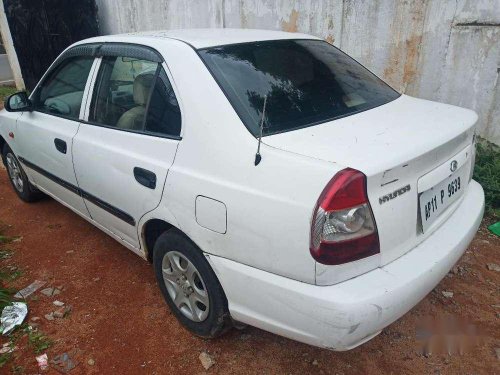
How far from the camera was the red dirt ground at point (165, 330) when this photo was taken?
2203 millimetres

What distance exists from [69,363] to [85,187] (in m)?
1.17

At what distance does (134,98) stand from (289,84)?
986 millimetres

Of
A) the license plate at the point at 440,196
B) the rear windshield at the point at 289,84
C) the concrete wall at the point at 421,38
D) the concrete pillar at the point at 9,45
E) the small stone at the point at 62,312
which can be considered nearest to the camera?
the license plate at the point at 440,196

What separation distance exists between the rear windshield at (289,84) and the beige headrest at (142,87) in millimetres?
389

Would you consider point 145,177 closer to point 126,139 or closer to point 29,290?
point 126,139

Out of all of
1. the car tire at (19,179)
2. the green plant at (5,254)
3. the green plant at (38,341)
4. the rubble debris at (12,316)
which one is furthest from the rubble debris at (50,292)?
the car tire at (19,179)

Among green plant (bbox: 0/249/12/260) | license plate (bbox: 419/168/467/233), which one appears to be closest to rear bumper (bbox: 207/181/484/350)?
license plate (bbox: 419/168/467/233)

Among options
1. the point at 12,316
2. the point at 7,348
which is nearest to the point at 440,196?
the point at 7,348

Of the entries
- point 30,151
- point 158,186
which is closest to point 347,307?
point 158,186

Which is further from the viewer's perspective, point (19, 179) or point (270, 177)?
point (19, 179)

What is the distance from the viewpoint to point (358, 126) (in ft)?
6.49

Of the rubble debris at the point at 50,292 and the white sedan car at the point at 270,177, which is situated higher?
the white sedan car at the point at 270,177

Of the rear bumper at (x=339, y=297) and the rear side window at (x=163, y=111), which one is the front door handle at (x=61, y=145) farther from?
the rear bumper at (x=339, y=297)

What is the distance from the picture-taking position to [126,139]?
2.41 m
